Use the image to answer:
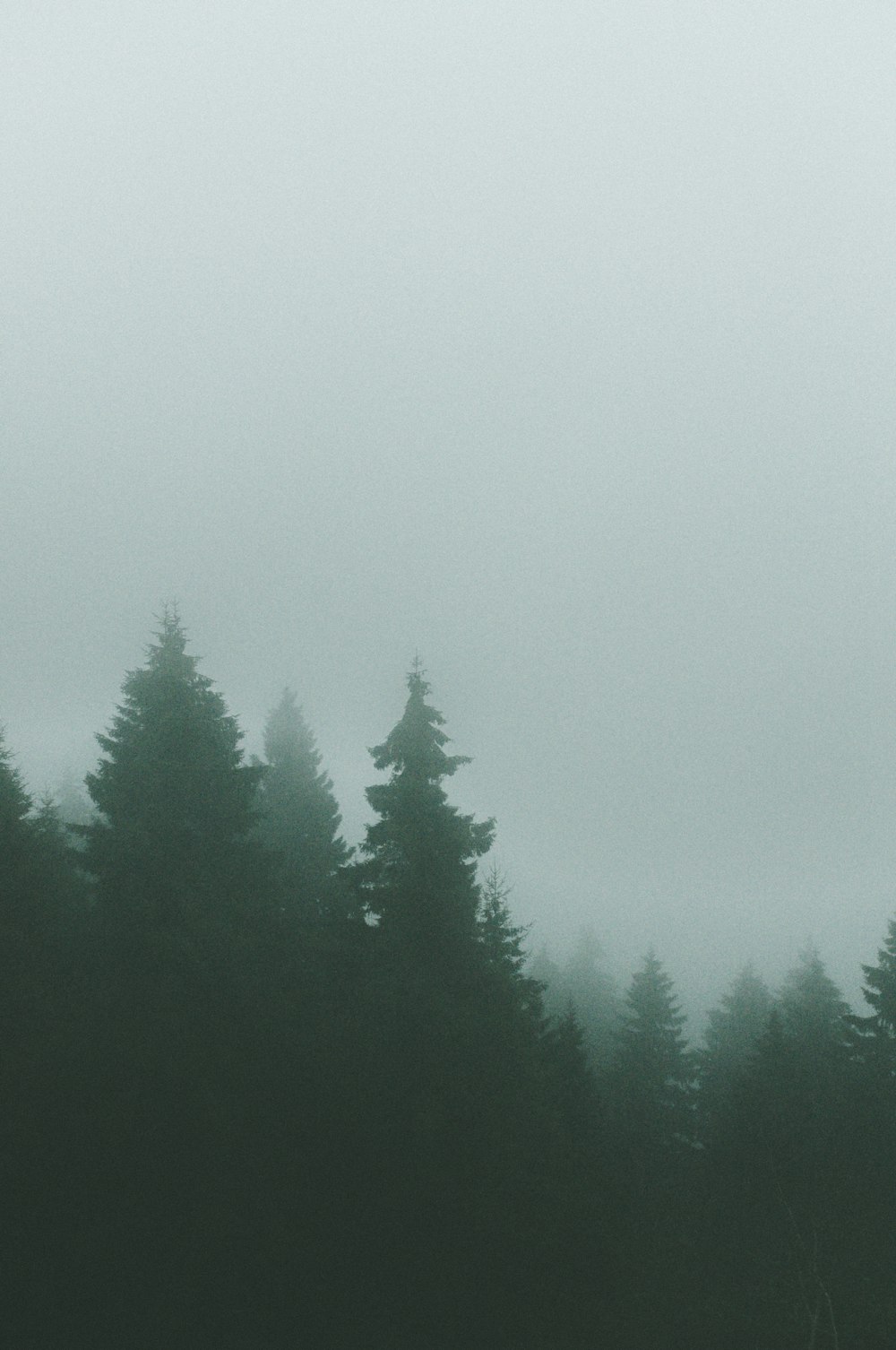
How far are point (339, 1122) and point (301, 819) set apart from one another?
54.1ft

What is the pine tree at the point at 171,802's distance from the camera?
14.5m

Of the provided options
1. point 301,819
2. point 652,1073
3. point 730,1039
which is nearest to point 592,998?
point 730,1039

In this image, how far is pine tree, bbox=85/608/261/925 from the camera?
14500 mm

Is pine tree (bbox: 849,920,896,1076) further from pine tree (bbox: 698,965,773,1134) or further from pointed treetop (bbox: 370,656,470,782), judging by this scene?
pointed treetop (bbox: 370,656,470,782)

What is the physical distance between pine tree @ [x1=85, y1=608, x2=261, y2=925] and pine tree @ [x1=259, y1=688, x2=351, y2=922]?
5.59 metres

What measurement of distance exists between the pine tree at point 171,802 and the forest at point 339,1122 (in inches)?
2.7

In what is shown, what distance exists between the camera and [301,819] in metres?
25.5

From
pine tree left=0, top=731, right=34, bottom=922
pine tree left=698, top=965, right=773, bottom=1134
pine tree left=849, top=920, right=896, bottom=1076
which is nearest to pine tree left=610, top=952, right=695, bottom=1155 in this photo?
pine tree left=698, top=965, right=773, bottom=1134

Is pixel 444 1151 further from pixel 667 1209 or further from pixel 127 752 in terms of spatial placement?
pixel 127 752

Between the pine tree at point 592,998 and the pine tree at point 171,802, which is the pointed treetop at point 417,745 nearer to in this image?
the pine tree at point 171,802

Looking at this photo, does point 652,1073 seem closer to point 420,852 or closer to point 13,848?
point 420,852

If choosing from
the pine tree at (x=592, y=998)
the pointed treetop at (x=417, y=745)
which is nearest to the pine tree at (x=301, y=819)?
the pointed treetop at (x=417, y=745)

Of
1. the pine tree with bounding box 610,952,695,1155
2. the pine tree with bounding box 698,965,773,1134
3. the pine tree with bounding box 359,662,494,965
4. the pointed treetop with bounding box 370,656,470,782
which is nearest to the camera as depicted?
the pine tree with bounding box 359,662,494,965

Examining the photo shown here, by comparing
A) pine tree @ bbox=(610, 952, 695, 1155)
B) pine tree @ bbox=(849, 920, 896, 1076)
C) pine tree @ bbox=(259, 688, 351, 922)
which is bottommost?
pine tree @ bbox=(610, 952, 695, 1155)
